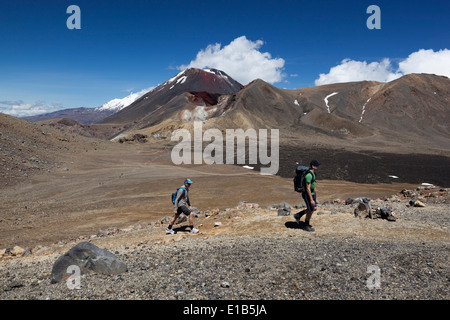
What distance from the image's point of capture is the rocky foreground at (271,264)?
448cm

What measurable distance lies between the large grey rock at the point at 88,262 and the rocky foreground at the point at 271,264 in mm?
141

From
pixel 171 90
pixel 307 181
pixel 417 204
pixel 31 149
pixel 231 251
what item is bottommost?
pixel 231 251

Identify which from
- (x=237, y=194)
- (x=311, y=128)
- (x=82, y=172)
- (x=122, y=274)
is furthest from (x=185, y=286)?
(x=311, y=128)

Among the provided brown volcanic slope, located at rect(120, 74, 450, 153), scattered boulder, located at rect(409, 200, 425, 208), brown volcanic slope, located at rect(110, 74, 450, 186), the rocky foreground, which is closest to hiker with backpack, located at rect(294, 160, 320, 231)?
the rocky foreground

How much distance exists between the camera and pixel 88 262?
532 centimetres

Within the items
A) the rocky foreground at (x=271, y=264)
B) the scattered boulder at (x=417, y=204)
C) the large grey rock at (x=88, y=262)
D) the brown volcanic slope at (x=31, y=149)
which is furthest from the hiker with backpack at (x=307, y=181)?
the brown volcanic slope at (x=31, y=149)

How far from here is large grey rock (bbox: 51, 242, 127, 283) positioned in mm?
5199

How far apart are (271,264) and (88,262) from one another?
3603 mm

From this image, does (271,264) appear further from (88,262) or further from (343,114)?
(343,114)

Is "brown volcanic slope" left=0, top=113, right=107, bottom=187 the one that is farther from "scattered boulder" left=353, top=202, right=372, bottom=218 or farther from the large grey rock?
"scattered boulder" left=353, top=202, right=372, bottom=218

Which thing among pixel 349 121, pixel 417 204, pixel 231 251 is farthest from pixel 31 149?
pixel 349 121

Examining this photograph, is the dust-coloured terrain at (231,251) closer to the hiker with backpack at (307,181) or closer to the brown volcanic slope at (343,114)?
the hiker with backpack at (307,181)
